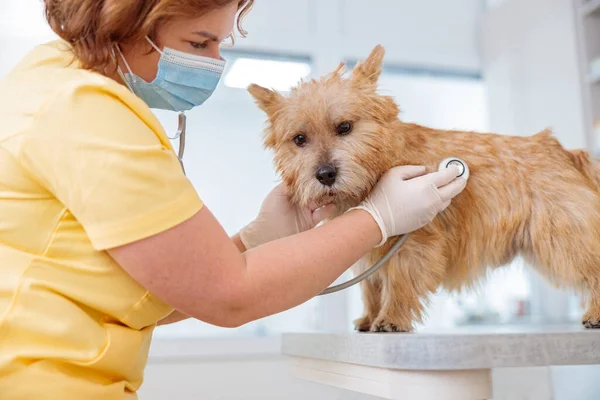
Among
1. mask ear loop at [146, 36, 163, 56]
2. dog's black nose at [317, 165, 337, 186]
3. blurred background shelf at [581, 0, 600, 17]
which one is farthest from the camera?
blurred background shelf at [581, 0, 600, 17]

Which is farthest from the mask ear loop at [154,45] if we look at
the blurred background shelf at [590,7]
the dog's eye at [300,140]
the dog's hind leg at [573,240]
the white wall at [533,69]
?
the blurred background shelf at [590,7]

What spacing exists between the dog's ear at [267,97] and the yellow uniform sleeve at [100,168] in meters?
0.64

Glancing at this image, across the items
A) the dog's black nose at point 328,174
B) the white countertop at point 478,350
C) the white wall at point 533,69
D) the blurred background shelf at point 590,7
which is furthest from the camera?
the white wall at point 533,69

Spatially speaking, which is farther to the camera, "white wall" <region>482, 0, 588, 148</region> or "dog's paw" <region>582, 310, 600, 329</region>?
"white wall" <region>482, 0, 588, 148</region>

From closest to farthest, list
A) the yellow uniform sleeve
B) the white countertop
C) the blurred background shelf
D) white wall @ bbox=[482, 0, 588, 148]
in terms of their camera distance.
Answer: the yellow uniform sleeve
the white countertop
the blurred background shelf
white wall @ bbox=[482, 0, 588, 148]

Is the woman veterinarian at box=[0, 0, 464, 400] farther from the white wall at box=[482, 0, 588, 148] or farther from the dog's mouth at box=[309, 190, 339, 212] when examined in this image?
the white wall at box=[482, 0, 588, 148]

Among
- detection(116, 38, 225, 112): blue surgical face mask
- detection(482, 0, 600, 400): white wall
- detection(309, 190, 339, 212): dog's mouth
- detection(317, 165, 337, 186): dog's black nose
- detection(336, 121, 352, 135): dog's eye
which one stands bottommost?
detection(309, 190, 339, 212): dog's mouth

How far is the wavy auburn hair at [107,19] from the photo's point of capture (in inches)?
36.0

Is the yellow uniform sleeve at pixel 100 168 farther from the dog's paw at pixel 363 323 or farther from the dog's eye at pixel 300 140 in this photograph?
the dog's paw at pixel 363 323

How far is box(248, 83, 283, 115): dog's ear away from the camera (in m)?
1.43

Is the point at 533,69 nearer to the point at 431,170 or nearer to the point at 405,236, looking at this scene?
the point at 431,170

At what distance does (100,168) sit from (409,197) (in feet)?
1.96

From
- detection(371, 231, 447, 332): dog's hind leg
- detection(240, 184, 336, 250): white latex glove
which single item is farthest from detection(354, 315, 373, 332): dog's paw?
detection(240, 184, 336, 250): white latex glove

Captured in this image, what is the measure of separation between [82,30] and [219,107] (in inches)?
100
